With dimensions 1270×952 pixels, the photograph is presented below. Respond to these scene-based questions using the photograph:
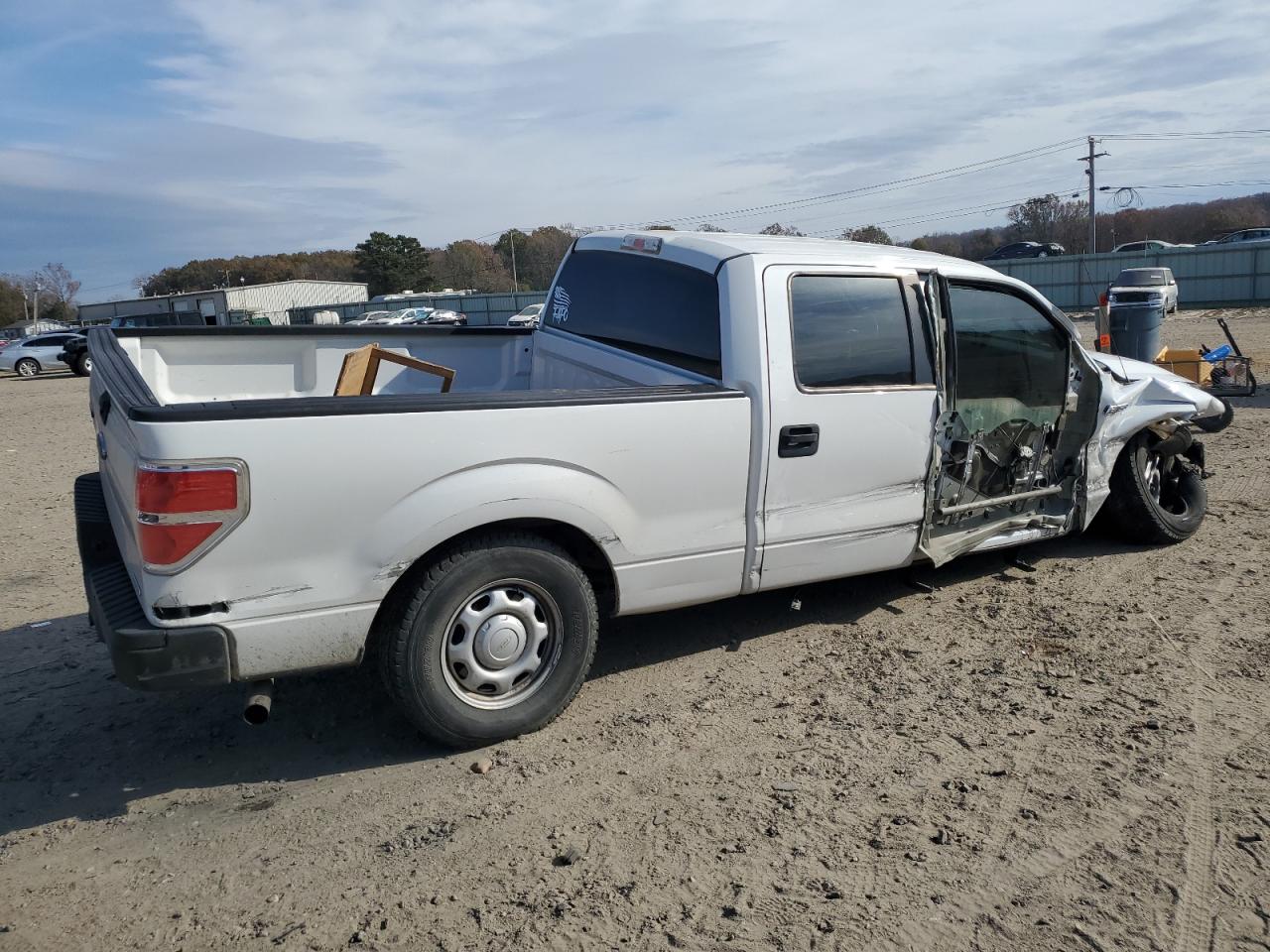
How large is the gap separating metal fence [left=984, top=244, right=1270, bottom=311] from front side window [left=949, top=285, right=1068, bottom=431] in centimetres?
2925

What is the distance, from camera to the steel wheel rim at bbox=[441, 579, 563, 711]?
3.56 m

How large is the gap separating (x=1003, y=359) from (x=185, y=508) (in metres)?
3.87

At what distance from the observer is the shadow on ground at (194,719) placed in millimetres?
3580

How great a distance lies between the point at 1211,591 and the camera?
17.0ft

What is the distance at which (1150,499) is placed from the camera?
5828 mm

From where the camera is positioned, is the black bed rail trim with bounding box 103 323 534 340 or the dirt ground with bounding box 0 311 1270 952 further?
the black bed rail trim with bounding box 103 323 534 340

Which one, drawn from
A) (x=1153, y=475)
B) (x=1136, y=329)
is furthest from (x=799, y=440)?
(x=1136, y=329)

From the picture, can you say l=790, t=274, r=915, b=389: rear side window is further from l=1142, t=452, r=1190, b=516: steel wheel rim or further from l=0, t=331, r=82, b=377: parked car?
l=0, t=331, r=82, b=377: parked car

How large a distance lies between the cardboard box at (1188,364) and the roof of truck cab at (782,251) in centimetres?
752

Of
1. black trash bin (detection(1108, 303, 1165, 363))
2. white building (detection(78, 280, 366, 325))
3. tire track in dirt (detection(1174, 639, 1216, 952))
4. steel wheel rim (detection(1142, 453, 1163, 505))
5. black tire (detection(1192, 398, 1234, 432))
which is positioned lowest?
tire track in dirt (detection(1174, 639, 1216, 952))

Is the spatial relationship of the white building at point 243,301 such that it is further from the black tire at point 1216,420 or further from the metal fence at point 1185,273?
the black tire at point 1216,420

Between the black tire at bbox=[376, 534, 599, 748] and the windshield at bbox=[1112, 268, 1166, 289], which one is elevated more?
the windshield at bbox=[1112, 268, 1166, 289]

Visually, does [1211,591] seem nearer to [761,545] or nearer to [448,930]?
[761,545]

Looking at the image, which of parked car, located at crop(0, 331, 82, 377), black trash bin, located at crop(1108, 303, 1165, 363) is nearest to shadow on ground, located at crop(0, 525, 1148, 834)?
black trash bin, located at crop(1108, 303, 1165, 363)
